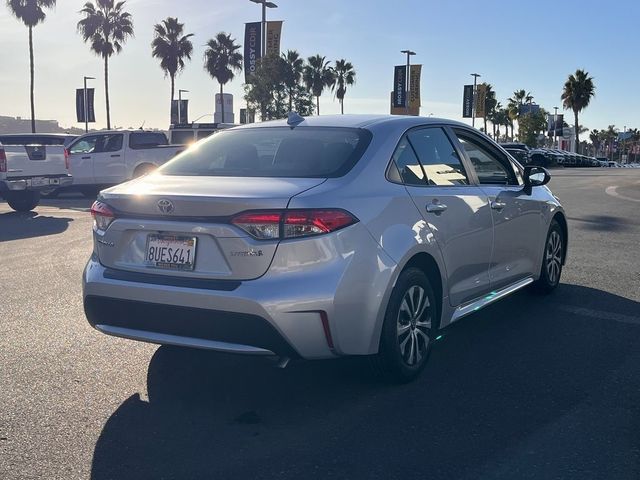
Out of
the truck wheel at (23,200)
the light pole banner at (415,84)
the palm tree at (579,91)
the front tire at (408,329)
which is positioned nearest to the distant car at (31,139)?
the truck wheel at (23,200)

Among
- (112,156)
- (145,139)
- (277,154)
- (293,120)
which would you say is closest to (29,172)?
(112,156)

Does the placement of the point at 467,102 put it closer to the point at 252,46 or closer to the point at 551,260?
the point at 252,46

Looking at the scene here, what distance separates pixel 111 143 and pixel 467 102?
47.7m

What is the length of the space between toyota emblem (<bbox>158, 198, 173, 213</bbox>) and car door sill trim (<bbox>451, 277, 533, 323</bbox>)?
2.09m

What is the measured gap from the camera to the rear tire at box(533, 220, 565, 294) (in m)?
6.91

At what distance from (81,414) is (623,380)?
10.5ft

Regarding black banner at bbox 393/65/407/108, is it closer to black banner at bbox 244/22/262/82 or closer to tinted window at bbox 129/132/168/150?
→ black banner at bbox 244/22/262/82

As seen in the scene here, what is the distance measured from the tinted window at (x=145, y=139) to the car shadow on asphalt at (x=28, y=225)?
5.39 m

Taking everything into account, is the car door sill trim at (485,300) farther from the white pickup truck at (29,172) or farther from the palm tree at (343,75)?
the palm tree at (343,75)

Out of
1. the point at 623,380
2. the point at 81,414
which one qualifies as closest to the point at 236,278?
the point at 81,414

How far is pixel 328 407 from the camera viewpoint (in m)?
4.25

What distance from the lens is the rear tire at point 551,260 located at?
6.91 m

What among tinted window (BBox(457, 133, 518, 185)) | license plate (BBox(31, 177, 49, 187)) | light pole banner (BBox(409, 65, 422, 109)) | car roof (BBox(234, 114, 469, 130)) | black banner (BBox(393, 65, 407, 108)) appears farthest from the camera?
light pole banner (BBox(409, 65, 422, 109))

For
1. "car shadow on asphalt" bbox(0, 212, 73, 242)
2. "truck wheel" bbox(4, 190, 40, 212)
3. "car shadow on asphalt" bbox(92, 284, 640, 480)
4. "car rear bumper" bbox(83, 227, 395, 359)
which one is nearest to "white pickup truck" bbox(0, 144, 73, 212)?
"truck wheel" bbox(4, 190, 40, 212)
